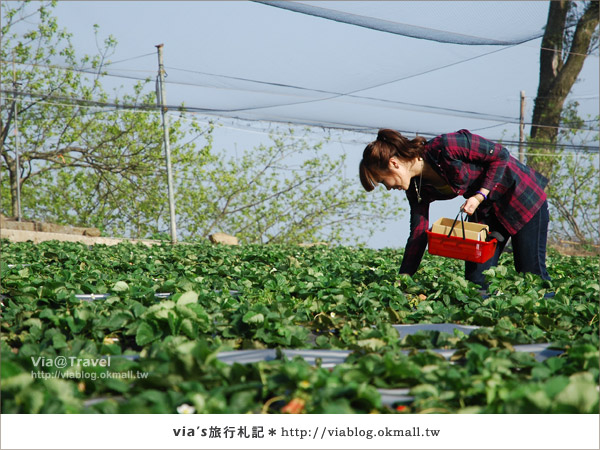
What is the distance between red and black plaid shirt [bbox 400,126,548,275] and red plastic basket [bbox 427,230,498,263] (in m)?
0.27

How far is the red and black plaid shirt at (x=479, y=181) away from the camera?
3.15m

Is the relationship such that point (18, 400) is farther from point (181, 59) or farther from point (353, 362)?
point (181, 59)

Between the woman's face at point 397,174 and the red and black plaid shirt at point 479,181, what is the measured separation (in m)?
0.12

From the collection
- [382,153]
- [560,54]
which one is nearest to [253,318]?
[382,153]

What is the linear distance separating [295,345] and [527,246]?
74.3 inches

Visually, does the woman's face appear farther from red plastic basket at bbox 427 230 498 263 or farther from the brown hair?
red plastic basket at bbox 427 230 498 263

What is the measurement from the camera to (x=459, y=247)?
3170 millimetres

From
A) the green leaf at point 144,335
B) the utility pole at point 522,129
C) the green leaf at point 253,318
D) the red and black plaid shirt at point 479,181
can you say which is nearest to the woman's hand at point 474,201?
the red and black plaid shirt at point 479,181

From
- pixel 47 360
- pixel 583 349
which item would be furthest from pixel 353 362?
pixel 47 360

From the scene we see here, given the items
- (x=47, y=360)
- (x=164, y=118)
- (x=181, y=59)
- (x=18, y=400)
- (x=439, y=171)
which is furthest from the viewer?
(x=164, y=118)

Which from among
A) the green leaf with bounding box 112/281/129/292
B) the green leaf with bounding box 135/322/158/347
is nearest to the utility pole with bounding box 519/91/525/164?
the green leaf with bounding box 112/281/129/292

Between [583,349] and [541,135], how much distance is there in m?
8.71

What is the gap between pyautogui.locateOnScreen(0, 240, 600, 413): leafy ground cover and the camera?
150 cm

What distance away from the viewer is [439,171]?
3.22 metres
